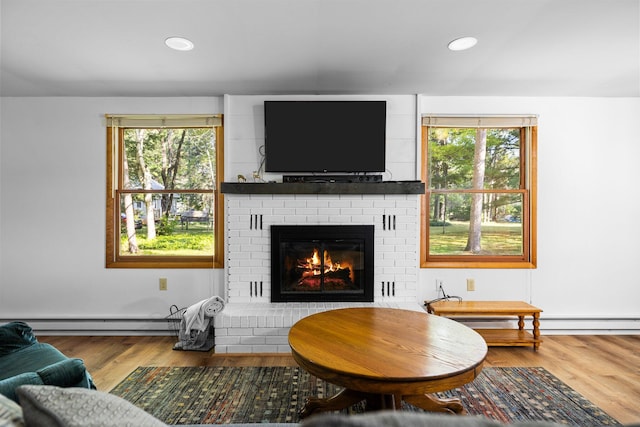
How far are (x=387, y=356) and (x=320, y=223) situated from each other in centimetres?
168

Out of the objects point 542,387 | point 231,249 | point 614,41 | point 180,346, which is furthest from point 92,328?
point 614,41

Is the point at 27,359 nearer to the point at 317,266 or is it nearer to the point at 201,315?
the point at 201,315

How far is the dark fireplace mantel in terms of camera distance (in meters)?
2.97

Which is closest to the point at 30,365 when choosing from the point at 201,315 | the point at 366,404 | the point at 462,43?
the point at 201,315

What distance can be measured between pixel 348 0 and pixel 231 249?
216 centimetres

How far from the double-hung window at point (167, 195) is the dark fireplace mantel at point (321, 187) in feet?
1.47

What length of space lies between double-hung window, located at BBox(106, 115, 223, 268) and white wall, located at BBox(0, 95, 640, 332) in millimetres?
184

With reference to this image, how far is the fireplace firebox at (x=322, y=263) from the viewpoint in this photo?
9.96ft

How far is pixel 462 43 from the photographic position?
2.17 metres

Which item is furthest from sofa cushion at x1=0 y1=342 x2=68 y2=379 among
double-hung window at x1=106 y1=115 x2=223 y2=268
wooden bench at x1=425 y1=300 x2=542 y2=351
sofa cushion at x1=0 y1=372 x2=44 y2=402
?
wooden bench at x1=425 y1=300 x2=542 y2=351

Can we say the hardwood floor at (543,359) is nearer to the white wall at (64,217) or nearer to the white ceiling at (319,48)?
the white wall at (64,217)

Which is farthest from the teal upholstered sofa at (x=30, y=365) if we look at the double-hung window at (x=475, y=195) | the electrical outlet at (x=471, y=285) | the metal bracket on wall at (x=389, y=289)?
the electrical outlet at (x=471, y=285)

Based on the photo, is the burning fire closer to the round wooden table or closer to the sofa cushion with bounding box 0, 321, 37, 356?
the round wooden table

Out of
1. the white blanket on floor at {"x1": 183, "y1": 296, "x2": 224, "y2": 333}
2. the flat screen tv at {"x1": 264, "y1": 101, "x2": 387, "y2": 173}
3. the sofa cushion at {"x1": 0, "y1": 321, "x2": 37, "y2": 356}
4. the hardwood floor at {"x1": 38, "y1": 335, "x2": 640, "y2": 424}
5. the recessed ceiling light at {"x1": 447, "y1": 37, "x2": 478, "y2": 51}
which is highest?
the recessed ceiling light at {"x1": 447, "y1": 37, "x2": 478, "y2": 51}
